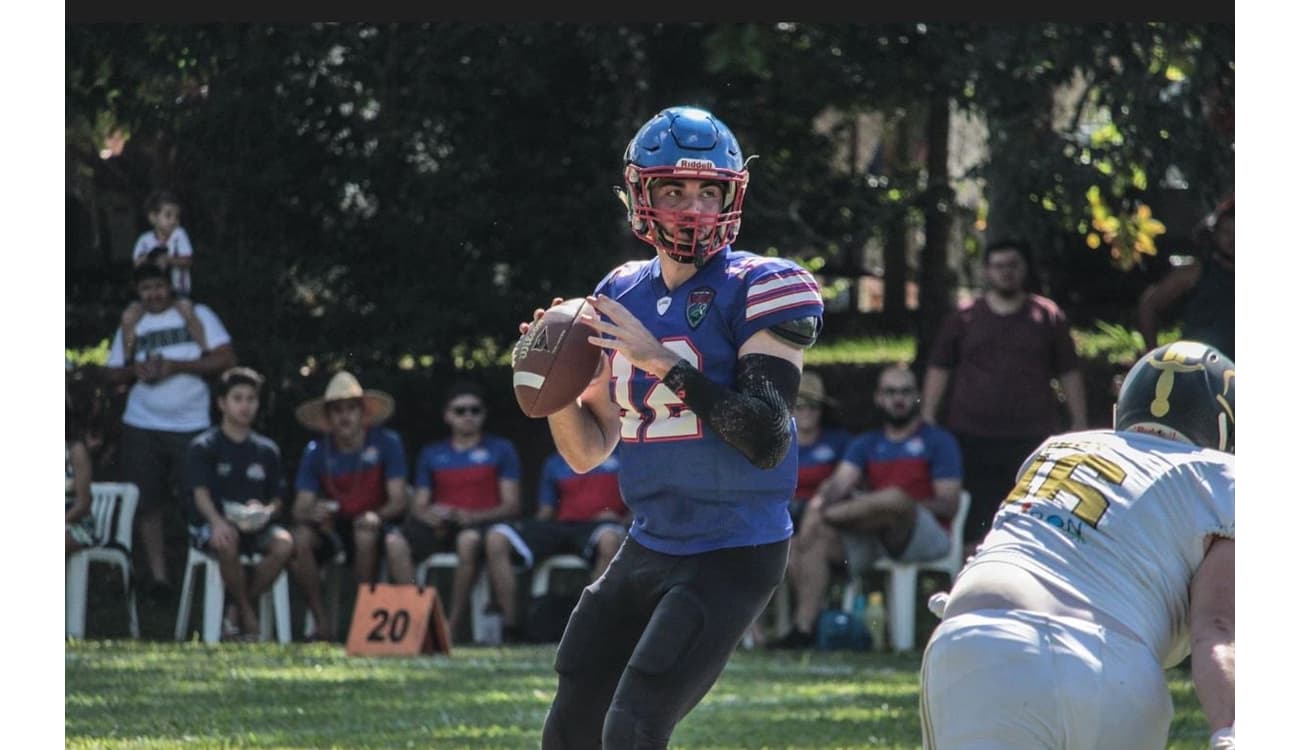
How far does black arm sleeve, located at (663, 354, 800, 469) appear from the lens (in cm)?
387

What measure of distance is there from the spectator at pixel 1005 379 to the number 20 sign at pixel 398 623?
263 cm

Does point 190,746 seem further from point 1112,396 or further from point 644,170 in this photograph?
point 1112,396

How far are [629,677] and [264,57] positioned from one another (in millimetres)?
8776

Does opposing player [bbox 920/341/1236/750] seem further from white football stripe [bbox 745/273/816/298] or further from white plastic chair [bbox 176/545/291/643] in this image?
white plastic chair [bbox 176/545/291/643]

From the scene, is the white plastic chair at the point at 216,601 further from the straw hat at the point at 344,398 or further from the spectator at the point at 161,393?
the straw hat at the point at 344,398

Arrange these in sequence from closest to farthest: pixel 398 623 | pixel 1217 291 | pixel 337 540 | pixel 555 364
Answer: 1. pixel 555 364
2. pixel 1217 291
3. pixel 398 623
4. pixel 337 540

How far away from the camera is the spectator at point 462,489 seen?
987cm

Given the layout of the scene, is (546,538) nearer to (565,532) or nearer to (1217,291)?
(565,532)

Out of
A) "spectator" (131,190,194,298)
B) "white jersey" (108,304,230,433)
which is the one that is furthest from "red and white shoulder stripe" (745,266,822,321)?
"spectator" (131,190,194,298)

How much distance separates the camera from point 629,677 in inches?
152

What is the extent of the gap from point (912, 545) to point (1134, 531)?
5.95m

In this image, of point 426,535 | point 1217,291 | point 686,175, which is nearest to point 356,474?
point 426,535

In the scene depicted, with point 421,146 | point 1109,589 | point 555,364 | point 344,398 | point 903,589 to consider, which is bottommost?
point 903,589

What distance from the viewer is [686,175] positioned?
13.6 ft
